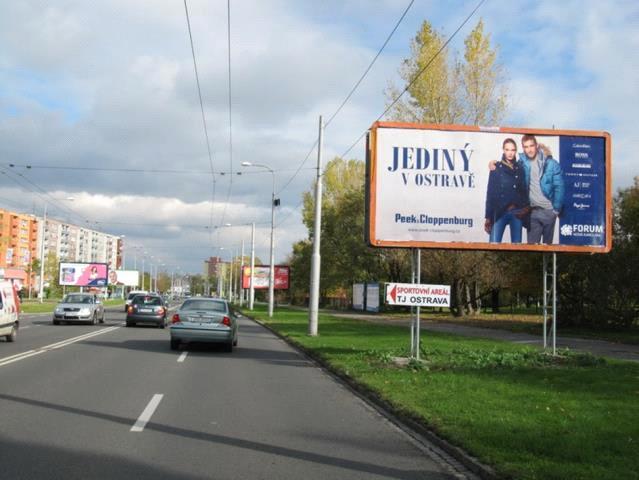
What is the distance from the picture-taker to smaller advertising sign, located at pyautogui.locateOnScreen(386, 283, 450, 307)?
15219 mm

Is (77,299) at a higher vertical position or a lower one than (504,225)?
lower

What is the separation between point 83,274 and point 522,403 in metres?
73.8

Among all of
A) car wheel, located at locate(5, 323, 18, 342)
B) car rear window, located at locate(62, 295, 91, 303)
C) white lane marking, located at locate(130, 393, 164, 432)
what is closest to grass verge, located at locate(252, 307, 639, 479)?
white lane marking, located at locate(130, 393, 164, 432)

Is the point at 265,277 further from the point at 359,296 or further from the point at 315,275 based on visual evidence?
the point at 315,275

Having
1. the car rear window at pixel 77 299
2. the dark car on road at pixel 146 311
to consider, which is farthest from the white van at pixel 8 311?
the car rear window at pixel 77 299

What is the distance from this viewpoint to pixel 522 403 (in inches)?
385

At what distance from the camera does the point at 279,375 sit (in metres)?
13.9

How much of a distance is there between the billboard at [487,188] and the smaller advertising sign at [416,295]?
1.09 metres

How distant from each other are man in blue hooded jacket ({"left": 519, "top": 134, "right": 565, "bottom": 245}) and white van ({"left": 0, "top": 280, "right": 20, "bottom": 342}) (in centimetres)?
1396

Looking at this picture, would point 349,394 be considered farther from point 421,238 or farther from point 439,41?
point 439,41

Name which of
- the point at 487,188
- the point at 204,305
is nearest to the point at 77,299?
the point at 204,305

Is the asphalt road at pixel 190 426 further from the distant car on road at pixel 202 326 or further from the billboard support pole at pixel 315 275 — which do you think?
the billboard support pole at pixel 315 275

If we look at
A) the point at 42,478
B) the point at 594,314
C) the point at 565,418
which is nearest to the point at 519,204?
the point at 565,418

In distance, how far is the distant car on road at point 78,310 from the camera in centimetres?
3086
